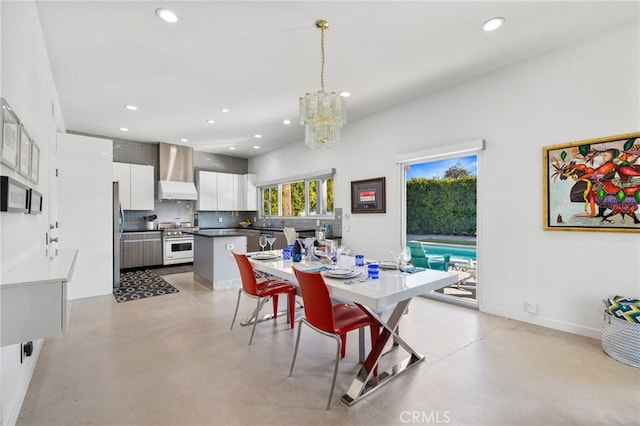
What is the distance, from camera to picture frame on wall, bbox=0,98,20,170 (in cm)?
144

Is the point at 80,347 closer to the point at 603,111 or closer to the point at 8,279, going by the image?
the point at 8,279

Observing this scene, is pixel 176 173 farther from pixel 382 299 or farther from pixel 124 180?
pixel 382 299

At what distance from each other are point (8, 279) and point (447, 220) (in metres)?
4.27

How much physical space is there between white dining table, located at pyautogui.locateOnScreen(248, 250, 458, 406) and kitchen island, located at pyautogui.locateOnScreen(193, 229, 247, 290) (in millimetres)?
2377

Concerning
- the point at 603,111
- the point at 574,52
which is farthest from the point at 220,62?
the point at 603,111

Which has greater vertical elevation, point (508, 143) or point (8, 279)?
point (508, 143)

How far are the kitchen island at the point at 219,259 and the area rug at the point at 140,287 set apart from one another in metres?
0.53

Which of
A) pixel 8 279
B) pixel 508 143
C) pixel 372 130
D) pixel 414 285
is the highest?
pixel 372 130

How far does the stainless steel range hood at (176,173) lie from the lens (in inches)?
252

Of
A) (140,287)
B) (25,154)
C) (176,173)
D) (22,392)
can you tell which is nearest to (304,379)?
(22,392)

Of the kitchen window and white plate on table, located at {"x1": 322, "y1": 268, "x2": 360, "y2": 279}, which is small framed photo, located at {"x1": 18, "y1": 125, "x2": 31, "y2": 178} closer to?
white plate on table, located at {"x1": 322, "y1": 268, "x2": 360, "y2": 279}

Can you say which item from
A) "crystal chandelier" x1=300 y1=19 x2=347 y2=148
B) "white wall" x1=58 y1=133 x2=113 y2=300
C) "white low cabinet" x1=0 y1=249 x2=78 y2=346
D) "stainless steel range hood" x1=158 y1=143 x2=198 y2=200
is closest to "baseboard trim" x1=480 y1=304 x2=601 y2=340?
"crystal chandelier" x1=300 y1=19 x2=347 y2=148

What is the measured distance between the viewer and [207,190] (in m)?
7.12

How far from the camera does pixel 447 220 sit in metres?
4.19
